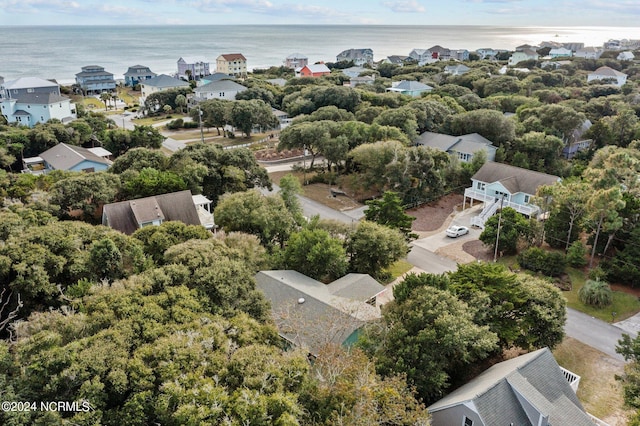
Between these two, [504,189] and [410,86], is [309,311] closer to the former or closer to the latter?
[504,189]

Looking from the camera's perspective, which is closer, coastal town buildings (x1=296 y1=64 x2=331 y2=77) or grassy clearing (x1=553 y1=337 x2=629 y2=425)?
grassy clearing (x1=553 y1=337 x2=629 y2=425)

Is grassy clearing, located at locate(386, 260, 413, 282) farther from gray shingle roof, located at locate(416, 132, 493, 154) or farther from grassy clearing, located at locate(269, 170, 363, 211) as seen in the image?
gray shingle roof, located at locate(416, 132, 493, 154)

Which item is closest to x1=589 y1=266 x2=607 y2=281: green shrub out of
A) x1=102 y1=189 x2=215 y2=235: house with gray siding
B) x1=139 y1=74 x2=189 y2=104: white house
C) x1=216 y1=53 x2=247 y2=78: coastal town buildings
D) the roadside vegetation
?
the roadside vegetation

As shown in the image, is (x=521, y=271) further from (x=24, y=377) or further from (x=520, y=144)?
(x=24, y=377)

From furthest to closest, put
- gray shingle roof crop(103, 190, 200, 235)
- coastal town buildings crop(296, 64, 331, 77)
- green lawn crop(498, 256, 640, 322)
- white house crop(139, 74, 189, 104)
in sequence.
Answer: coastal town buildings crop(296, 64, 331, 77) → white house crop(139, 74, 189, 104) → gray shingle roof crop(103, 190, 200, 235) → green lawn crop(498, 256, 640, 322)

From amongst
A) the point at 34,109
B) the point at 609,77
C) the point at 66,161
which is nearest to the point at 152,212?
the point at 66,161

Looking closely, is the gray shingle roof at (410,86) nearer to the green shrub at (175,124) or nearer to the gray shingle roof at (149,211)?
the green shrub at (175,124)
